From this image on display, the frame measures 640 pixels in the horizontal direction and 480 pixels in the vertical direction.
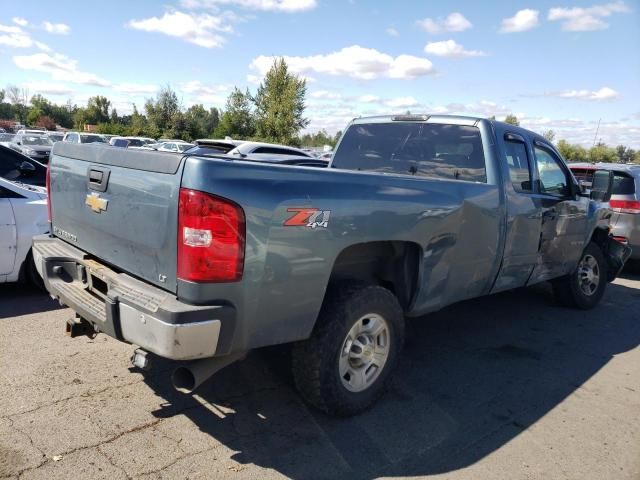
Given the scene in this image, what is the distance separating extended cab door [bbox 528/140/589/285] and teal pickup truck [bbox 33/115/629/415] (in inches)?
9.0

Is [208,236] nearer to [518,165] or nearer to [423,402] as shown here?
[423,402]

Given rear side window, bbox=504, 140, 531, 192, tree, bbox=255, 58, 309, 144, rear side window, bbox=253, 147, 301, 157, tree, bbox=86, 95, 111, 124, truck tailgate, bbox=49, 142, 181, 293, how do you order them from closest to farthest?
truck tailgate, bbox=49, 142, 181, 293 → rear side window, bbox=504, 140, 531, 192 → rear side window, bbox=253, 147, 301, 157 → tree, bbox=255, 58, 309, 144 → tree, bbox=86, 95, 111, 124

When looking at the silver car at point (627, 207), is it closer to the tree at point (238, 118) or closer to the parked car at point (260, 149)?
the parked car at point (260, 149)

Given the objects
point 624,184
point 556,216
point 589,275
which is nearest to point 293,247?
point 556,216

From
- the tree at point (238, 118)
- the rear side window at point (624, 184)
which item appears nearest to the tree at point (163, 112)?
the tree at point (238, 118)

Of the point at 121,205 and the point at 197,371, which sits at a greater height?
the point at 121,205

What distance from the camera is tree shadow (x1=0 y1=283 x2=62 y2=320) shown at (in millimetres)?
4965

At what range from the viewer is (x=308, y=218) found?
2.75m

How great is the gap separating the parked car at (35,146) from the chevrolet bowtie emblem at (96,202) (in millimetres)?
19795

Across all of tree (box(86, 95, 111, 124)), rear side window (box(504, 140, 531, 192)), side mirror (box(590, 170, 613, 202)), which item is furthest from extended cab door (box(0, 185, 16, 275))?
tree (box(86, 95, 111, 124))

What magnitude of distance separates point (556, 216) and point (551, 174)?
1.47ft

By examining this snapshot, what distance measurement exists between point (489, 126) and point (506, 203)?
2.28 ft

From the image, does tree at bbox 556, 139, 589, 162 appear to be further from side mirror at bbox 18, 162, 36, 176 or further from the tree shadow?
the tree shadow

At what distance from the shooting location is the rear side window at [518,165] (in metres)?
4.52
